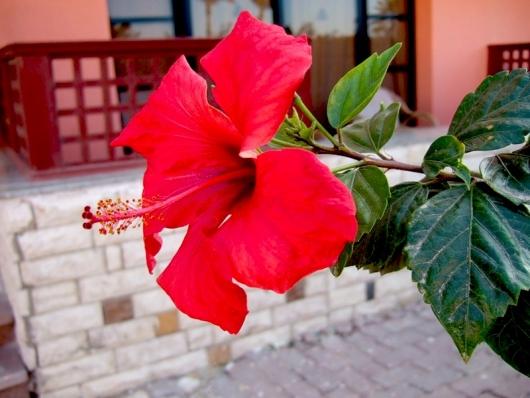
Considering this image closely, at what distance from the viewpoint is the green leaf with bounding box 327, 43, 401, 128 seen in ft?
1.64

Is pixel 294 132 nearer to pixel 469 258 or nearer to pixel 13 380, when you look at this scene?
pixel 469 258

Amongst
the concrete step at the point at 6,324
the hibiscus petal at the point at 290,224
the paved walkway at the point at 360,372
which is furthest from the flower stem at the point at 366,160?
the concrete step at the point at 6,324

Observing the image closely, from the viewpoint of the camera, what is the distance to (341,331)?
350cm

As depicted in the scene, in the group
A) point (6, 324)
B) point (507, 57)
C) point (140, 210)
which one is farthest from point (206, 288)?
point (507, 57)

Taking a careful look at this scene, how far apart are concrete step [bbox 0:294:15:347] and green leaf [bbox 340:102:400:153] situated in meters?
2.65

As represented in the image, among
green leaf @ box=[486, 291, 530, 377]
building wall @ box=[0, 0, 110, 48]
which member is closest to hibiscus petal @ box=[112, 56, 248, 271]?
green leaf @ box=[486, 291, 530, 377]

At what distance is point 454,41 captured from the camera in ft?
A: 15.6

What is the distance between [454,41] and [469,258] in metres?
4.63

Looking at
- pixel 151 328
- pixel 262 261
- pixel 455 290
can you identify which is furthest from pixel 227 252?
pixel 151 328

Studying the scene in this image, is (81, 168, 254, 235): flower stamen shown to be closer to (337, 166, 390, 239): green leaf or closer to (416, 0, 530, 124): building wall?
(337, 166, 390, 239): green leaf

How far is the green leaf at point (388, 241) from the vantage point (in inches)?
21.4

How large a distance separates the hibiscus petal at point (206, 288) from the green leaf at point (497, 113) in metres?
0.25

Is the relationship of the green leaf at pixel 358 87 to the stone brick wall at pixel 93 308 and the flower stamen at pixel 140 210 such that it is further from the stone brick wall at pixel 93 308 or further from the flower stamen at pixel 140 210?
the stone brick wall at pixel 93 308

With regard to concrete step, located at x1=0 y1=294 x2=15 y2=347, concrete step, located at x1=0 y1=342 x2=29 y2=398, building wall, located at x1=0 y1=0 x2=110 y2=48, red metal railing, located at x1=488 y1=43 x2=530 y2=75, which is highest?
building wall, located at x1=0 y1=0 x2=110 y2=48
